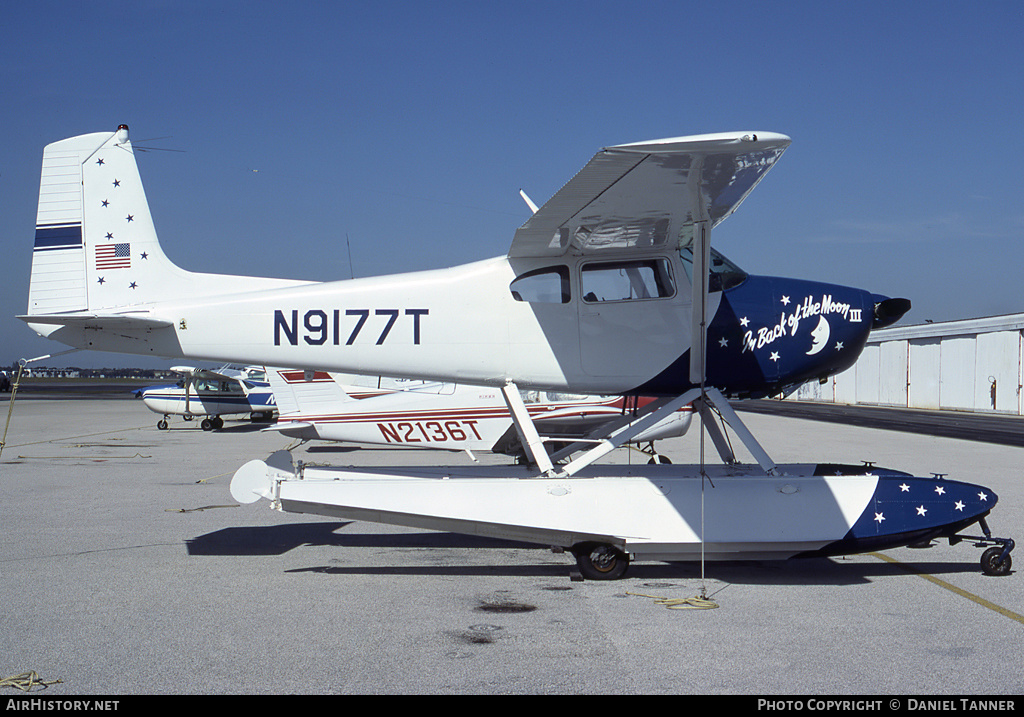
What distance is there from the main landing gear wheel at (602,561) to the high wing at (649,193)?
240cm

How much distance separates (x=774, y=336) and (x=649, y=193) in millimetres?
1936

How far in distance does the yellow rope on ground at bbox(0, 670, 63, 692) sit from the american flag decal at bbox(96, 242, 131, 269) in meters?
4.04

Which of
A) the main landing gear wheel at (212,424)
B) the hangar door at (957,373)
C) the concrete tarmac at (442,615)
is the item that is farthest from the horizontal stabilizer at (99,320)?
the hangar door at (957,373)

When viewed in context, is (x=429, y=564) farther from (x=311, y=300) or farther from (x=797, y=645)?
(x=797, y=645)

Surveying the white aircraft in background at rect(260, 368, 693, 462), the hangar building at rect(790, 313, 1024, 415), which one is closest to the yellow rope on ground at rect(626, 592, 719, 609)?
the white aircraft in background at rect(260, 368, 693, 462)

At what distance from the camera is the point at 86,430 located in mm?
23484

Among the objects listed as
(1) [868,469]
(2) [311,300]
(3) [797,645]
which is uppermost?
(2) [311,300]

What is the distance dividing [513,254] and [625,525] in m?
2.38

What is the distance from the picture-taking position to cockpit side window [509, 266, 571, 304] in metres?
6.79

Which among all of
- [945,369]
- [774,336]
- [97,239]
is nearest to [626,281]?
[774,336]

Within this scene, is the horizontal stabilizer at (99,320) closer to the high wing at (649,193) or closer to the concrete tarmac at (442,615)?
the concrete tarmac at (442,615)

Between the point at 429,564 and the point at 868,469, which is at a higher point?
the point at 868,469

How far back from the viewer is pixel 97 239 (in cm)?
709
